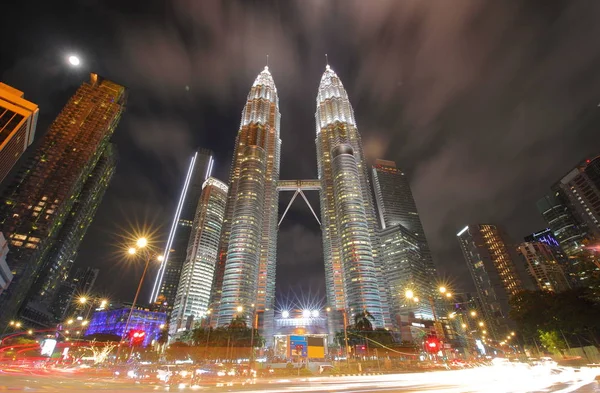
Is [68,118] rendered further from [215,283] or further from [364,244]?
[364,244]

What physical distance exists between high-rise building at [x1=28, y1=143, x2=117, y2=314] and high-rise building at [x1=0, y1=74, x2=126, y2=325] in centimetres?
456

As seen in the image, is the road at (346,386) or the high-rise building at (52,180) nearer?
the road at (346,386)

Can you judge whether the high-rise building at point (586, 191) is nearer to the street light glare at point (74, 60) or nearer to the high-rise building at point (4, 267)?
the street light glare at point (74, 60)

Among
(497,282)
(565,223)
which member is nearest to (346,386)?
(565,223)

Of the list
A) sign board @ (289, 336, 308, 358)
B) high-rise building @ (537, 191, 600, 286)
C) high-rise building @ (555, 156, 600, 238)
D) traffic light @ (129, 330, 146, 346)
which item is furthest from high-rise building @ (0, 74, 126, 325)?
high-rise building @ (555, 156, 600, 238)

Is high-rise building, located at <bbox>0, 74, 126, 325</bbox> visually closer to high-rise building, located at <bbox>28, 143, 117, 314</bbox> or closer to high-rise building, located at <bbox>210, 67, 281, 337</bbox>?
high-rise building, located at <bbox>28, 143, 117, 314</bbox>

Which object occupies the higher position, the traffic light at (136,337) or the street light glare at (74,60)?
the street light glare at (74,60)

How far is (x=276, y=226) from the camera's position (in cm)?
18225

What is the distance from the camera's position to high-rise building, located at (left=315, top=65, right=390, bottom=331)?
5472 inches

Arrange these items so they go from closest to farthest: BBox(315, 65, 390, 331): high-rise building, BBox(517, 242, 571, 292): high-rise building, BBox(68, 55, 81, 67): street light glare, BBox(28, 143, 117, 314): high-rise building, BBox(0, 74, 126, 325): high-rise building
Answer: BBox(68, 55, 81, 67): street light glare → BBox(0, 74, 126, 325): high-rise building → BBox(28, 143, 117, 314): high-rise building → BBox(315, 65, 390, 331): high-rise building → BBox(517, 242, 571, 292): high-rise building

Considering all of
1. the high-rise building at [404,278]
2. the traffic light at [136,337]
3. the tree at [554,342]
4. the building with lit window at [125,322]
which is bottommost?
the traffic light at [136,337]

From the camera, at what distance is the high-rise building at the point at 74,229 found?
13480 centimetres

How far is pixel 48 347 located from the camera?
3950 cm

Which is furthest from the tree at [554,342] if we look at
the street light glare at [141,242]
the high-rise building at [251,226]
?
the high-rise building at [251,226]
